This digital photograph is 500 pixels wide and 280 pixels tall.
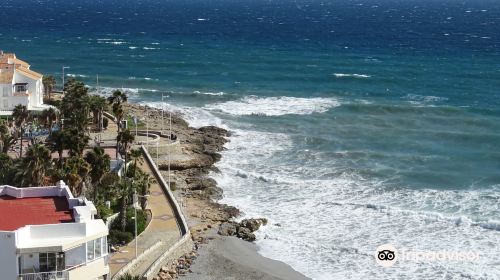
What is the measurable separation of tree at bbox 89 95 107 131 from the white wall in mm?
40159

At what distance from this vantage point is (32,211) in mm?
38781

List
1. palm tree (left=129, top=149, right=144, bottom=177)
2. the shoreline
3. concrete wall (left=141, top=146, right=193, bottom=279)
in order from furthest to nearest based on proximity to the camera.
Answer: palm tree (left=129, top=149, right=144, bottom=177), the shoreline, concrete wall (left=141, top=146, right=193, bottom=279)

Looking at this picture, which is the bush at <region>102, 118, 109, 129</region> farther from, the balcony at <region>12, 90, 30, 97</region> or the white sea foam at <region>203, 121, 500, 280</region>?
the white sea foam at <region>203, 121, 500, 280</region>

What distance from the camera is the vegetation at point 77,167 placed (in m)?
48.6

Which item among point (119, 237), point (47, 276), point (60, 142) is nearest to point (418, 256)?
point (119, 237)

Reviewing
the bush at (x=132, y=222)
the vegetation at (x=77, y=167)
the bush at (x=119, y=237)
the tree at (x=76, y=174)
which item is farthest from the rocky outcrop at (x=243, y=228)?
the tree at (x=76, y=174)

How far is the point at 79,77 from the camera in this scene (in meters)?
114

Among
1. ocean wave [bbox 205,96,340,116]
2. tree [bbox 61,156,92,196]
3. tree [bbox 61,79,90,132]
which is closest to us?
tree [bbox 61,156,92,196]

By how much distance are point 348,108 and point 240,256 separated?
4747cm

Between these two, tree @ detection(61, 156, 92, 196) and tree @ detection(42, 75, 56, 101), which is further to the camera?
tree @ detection(42, 75, 56, 101)

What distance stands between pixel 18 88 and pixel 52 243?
4724 centimetres

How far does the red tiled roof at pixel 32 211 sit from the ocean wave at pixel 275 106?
55.9 meters

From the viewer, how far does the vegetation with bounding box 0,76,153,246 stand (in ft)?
160

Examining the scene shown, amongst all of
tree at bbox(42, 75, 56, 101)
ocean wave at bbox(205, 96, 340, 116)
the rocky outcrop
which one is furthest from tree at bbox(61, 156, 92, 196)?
ocean wave at bbox(205, 96, 340, 116)
